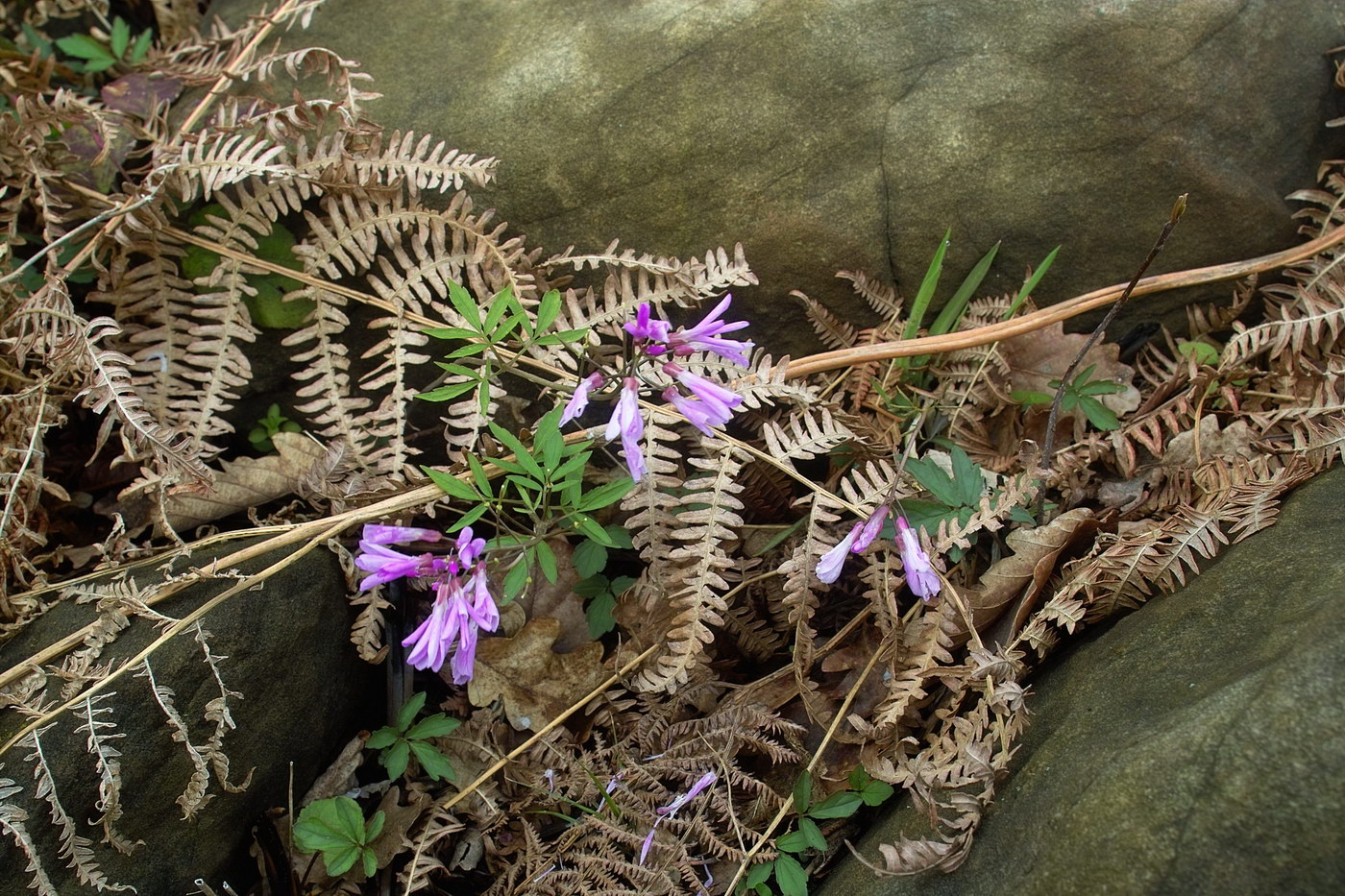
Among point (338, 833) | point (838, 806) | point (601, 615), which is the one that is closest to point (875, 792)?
point (838, 806)

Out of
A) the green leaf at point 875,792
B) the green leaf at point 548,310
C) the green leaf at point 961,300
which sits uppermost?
the green leaf at point 548,310

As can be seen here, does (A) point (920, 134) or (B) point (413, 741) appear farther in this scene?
(A) point (920, 134)

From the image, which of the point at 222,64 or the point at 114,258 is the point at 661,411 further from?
the point at 222,64

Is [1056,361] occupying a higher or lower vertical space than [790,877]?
higher

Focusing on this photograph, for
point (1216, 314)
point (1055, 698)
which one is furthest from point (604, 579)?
point (1216, 314)

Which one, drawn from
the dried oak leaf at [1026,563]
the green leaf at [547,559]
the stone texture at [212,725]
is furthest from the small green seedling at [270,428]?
the dried oak leaf at [1026,563]

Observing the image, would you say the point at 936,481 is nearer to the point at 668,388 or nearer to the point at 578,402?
the point at 668,388

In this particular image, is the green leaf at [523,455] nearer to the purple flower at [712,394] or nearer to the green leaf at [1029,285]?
the purple flower at [712,394]
